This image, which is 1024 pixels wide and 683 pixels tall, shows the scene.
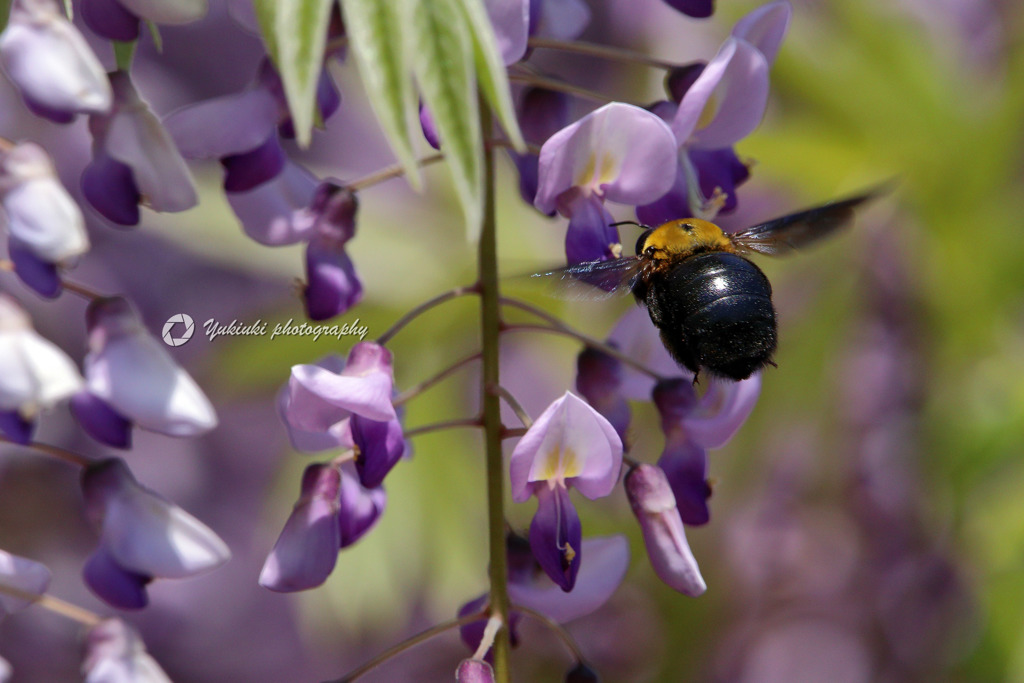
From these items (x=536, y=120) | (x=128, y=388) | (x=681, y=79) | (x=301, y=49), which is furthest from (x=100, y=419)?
(x=681, y=79)

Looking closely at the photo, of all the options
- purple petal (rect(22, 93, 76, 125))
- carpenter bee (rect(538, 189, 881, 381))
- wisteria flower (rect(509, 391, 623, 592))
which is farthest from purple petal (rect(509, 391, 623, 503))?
purple petal (rect(22, 93, 76, 125))

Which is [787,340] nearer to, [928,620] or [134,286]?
[928,620]

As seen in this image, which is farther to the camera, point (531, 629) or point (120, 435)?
point (531, 629)

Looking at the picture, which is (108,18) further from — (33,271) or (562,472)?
(562,472)

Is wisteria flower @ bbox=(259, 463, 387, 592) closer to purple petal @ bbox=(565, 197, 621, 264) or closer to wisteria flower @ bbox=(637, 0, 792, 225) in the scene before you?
purple petal @ bbox=(565, 197, 621, 264)

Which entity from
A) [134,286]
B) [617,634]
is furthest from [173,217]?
[617,634]

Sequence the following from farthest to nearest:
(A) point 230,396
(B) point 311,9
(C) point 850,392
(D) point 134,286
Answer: (D) point 134,286, (C) point 850,392, (A) point 230,396, (B) point 311,9
